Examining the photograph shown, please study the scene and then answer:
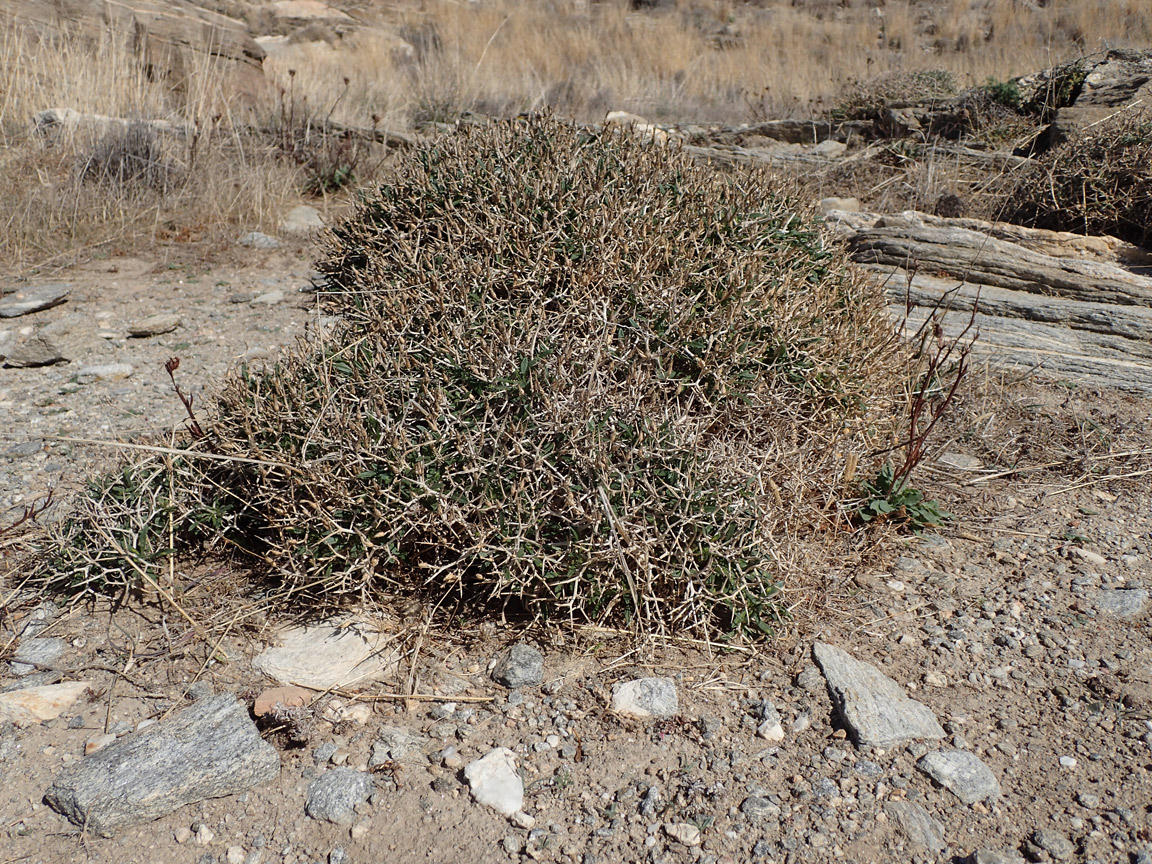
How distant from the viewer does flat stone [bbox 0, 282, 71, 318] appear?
16.4ft

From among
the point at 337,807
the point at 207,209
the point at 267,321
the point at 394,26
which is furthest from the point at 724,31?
the point at 337,807

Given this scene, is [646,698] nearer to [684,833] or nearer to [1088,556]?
[684,833]

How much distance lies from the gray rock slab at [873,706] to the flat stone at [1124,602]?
0.84 metres

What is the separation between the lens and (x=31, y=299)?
5.10m

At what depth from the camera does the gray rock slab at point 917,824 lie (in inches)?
71.0

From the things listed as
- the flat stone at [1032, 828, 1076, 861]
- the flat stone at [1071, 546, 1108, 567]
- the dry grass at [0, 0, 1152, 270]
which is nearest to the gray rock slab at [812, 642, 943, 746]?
the flat stone at [1032, 828, 1076, 861]

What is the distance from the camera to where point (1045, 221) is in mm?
5488

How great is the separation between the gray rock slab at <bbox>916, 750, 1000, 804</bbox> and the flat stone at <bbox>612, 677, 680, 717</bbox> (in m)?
0.63

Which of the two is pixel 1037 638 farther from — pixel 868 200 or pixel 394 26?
pixel 394 26

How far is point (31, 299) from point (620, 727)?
4.90 meters

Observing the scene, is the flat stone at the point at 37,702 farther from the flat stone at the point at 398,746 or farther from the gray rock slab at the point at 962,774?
the gray rock slab at the point at 962,774

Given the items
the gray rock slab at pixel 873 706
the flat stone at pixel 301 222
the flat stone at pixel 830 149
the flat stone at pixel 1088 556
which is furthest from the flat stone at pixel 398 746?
the flat stone at pixel 830 149

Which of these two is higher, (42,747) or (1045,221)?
(1045,221)

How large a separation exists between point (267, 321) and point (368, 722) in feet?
11.5
